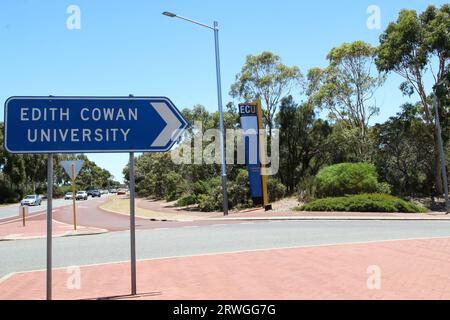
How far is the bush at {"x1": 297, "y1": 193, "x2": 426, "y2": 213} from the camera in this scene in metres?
24.5

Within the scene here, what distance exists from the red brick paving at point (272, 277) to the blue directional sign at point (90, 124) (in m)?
2.25

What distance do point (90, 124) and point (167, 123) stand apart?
1058 mm

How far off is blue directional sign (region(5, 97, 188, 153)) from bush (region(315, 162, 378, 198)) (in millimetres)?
23523

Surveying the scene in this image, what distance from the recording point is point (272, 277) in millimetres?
7609

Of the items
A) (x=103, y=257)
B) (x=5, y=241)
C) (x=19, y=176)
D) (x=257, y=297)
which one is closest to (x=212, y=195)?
(x=5, y=241)

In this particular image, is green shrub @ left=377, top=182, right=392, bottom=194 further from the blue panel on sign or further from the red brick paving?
the red brick paving

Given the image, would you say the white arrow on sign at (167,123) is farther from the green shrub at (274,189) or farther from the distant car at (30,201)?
the distant car at (30,201)

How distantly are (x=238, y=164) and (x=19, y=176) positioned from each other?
45.3 meters

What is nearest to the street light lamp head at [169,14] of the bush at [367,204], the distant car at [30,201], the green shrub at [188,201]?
the bush at [367,204]

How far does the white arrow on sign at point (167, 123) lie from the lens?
6.40m

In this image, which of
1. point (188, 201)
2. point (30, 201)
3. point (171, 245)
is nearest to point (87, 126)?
point (171, 245)

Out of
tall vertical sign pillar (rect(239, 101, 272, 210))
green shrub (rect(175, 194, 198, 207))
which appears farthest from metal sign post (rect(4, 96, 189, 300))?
green shrub (rect(175, 194, 198, 207))

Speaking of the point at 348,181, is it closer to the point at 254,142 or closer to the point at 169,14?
the point at 254,142

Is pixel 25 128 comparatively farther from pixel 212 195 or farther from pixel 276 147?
pixel 276 147
